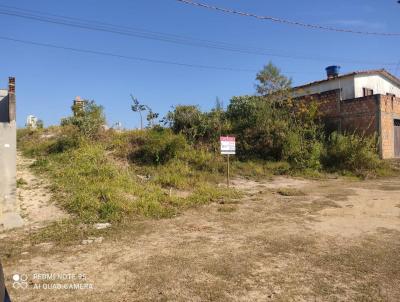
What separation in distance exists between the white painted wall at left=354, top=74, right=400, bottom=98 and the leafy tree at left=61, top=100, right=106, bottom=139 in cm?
1453

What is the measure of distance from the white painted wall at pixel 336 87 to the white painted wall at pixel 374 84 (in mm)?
289

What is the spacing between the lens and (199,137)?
1628 cm

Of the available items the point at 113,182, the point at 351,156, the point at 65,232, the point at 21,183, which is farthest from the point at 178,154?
the point at 65,232

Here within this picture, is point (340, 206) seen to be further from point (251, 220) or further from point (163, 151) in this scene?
point (163, 151)

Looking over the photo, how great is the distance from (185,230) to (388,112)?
1485cm

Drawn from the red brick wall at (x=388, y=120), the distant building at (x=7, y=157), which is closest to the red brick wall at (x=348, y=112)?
the red brick wall at (x=388, y=120)

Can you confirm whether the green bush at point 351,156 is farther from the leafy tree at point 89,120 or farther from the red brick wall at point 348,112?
the leafy tree at point 89,120

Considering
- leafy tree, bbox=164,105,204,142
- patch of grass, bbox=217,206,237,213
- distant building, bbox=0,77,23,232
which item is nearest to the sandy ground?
distant building, bbox=0,77,23,232

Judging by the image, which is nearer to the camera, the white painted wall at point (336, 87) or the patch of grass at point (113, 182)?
the patch of grass at point (113, 182)

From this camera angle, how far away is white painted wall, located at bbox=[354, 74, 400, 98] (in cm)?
2056

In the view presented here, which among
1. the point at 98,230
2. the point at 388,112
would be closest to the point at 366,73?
the point at 388,112

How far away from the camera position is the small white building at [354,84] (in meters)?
20.5

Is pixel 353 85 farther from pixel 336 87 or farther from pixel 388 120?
pixel 388 120

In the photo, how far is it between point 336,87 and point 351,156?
7.76 metres
